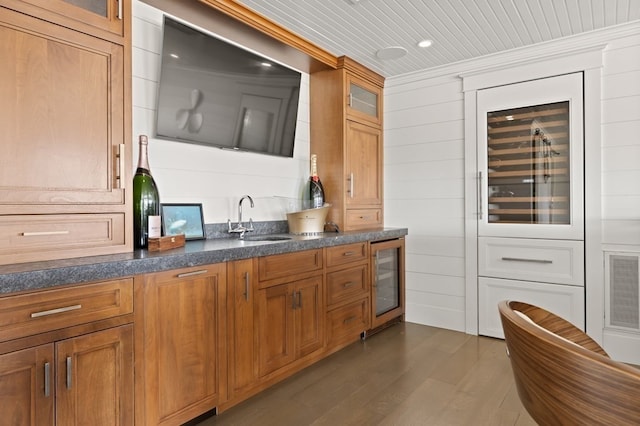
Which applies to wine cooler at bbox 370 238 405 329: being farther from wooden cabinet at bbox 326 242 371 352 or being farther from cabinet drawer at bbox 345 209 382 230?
cabinet drawer at bbox 345 209 382 230

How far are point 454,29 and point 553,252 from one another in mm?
1942

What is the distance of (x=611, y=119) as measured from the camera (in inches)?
114

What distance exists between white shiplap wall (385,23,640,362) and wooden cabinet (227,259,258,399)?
212cm

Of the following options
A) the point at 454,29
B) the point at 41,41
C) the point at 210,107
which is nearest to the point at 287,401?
the point at 210,107

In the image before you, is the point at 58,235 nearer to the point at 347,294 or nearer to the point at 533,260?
the point at 347,294

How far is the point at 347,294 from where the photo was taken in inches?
118

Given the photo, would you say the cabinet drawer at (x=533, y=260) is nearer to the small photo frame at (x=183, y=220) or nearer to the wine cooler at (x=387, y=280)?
the wine cooler at (x=387, y=280)

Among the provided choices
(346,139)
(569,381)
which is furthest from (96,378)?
(346,139)

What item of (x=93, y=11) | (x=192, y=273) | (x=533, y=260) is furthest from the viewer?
(x=533, y=260)

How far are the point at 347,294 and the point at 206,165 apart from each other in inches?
56.6

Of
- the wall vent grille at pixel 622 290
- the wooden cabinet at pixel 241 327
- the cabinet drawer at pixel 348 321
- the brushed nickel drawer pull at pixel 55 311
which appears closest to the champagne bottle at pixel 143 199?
the wooden cabinet at pixel 241 327

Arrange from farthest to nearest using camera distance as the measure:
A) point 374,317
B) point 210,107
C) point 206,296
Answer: point 374,317, point 210,107, point 206,296

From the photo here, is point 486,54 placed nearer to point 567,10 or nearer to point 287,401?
point 567,10

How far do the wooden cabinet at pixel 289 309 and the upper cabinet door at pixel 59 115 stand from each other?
3.11 feet
